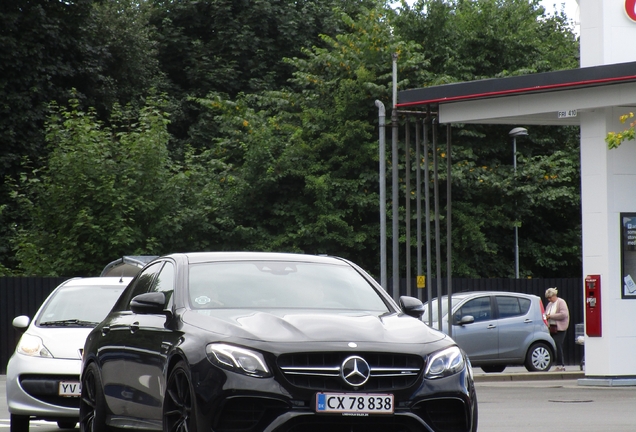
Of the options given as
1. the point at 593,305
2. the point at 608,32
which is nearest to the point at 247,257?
the point at 593,305

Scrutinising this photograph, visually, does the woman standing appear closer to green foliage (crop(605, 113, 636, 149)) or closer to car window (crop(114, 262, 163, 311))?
green foliage (crop(605, 113, 636, 149))

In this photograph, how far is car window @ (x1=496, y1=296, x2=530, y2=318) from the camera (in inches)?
993

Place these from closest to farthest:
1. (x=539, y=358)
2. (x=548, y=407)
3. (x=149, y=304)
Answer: (x=149, y=304), (x=548, y=407), (x=539, y=358)

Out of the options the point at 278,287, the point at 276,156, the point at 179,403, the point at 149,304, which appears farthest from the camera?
the point at 276,156

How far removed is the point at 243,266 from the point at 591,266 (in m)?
11.8

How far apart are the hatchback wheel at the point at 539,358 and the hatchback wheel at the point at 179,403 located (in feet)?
59.6

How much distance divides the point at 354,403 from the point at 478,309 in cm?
1805

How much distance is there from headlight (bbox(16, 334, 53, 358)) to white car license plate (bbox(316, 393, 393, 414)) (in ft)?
18.4

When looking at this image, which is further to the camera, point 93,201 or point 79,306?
point 93,201

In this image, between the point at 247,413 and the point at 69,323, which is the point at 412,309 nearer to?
the point at 247,413

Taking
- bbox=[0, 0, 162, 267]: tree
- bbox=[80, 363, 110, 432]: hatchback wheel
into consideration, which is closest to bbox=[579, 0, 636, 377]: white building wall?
bbox=[80, 363, 110, 432]: hatchback wheel

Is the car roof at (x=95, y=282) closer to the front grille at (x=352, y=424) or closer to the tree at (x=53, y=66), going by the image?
the front grille at (x=352, y=424)

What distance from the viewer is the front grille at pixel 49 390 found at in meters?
11.8

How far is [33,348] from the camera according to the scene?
12.2 meters
